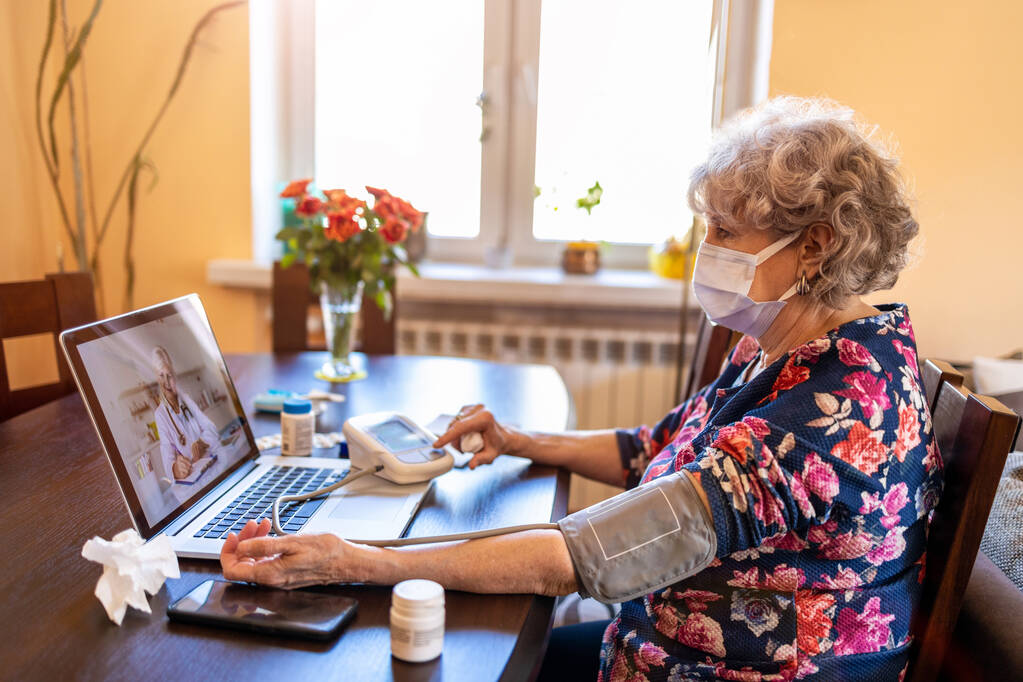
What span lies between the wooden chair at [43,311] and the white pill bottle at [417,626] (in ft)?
4.49

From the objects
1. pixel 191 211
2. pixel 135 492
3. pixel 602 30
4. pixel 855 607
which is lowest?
pixel 855 607

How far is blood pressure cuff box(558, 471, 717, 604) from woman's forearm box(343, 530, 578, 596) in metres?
0.03

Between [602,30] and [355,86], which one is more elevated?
[602,30]

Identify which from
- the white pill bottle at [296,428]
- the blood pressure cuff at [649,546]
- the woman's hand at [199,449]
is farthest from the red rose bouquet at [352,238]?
the blood pressure cuff at [649,546]

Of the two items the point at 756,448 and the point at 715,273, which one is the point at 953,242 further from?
the point at 756,448

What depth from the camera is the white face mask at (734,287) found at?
3.76 feet

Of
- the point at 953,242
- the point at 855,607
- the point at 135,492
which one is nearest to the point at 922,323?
the point at 953,242

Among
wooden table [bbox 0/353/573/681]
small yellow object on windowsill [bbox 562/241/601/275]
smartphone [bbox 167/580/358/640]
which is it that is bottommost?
wooden table [bbox 0/353/573/681]

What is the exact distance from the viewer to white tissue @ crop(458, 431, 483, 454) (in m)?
1.36

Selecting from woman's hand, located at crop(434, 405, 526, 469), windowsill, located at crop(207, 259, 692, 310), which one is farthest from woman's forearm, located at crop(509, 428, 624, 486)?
windowsill, located at crop(207, 259, 692, 310)

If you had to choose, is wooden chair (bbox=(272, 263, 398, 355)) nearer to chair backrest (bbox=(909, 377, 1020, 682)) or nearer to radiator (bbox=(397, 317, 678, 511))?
radiator (bbox=(397, 317, 678, 511))

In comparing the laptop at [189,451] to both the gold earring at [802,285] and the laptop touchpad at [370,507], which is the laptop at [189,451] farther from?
the gold earring at [802,285]

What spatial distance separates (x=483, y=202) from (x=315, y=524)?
2.00m

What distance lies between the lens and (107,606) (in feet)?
2.67
